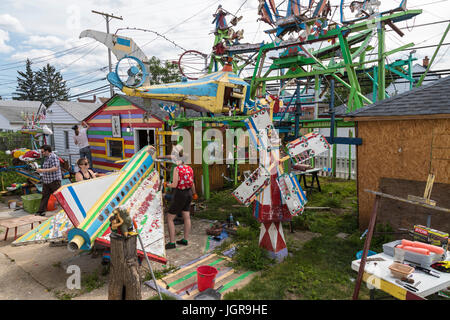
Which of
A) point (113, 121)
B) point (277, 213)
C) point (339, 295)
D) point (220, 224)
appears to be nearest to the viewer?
point (339, 295)

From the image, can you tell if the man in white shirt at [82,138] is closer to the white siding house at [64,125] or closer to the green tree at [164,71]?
the white siding house at [64,125]

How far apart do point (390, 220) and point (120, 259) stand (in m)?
5.83

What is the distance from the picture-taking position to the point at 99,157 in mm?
13023

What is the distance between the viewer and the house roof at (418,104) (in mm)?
5387

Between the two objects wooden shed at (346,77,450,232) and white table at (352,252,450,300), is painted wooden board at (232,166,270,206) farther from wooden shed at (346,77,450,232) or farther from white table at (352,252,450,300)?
wooden shed at (346,77,450,232)

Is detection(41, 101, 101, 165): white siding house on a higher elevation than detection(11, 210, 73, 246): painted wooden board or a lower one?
higher

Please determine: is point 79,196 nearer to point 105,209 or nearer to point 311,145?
point 105,209

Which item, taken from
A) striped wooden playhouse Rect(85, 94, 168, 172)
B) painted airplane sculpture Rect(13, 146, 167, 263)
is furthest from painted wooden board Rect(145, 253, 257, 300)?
striped wooden playhouse Rect(85, 94, 168, 172)

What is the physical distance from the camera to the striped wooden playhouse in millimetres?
10469

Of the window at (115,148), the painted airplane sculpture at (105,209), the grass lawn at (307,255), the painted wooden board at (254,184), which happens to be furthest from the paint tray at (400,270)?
the window at (115,148)

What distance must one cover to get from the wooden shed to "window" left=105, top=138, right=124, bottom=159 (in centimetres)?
922

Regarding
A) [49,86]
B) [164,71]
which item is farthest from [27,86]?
[164,71]
